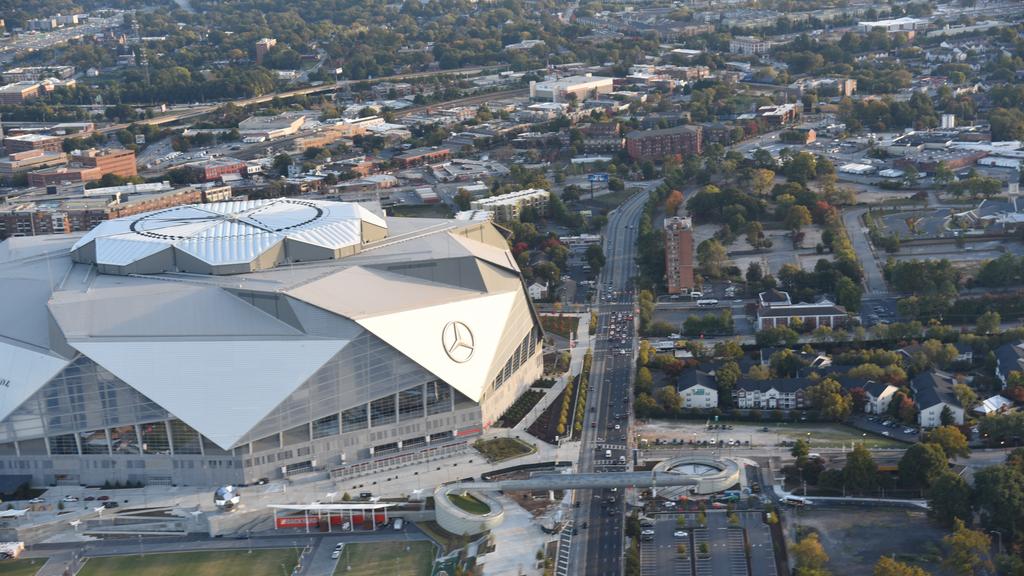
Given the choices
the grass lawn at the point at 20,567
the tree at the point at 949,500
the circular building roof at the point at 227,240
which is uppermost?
the circular building roof at the point at 227,240

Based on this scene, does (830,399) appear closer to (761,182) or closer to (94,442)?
(94,442)

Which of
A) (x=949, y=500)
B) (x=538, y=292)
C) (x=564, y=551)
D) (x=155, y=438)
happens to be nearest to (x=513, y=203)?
(x=538, y=292)

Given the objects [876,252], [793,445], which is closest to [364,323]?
[793,445]

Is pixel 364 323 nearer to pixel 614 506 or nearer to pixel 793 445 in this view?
pixel 614 506

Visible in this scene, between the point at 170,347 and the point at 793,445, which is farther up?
the point at 170,347

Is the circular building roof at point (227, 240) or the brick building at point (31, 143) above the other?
the circular building roof at point (227, 240)

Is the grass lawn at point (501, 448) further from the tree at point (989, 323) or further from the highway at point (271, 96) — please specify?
the highway at point (271, 96)

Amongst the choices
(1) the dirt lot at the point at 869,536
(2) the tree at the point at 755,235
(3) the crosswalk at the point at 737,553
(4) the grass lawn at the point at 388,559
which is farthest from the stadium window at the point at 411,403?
(2) the tree at the point at 755,235
